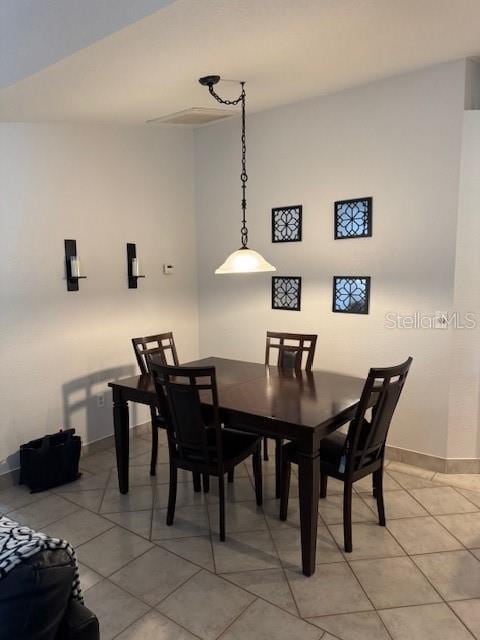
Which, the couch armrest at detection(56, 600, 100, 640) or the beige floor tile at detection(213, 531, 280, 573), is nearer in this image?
the couch armrest at detection(56, 600, 100, 640)

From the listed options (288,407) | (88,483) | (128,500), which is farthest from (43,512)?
(288,407)

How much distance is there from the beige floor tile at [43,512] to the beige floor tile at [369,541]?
5.37 ft

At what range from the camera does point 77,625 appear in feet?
3.83

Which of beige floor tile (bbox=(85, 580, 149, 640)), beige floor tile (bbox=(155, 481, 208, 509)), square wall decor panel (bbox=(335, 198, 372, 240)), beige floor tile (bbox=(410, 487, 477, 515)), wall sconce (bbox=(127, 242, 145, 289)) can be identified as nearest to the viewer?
beige floor tile (bbox=(85, 580, 149, 640))

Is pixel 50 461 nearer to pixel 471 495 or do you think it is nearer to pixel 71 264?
pixel 71 264

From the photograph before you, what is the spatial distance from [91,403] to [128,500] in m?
1.01

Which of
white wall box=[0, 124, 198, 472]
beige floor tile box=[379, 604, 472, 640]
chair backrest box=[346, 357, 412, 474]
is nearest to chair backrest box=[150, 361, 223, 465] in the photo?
chair backrest box=[346, 357, 412, 474]

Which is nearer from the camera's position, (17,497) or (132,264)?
(17,497)

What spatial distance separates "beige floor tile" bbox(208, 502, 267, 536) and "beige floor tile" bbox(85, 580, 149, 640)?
66 centimetres

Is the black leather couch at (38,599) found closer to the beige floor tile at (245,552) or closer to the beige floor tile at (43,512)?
the beige floor tile at (245,552)

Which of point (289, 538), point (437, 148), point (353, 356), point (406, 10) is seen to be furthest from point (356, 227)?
point (289, 538)

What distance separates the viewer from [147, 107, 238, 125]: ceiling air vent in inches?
131

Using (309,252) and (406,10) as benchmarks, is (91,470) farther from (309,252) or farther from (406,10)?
(406,10)

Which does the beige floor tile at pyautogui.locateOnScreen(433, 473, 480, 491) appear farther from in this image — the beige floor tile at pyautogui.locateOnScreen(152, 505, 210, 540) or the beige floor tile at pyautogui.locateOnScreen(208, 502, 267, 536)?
the beige floor tile at pyautogui.locateOnScreen(152, 505, 210, 540)
